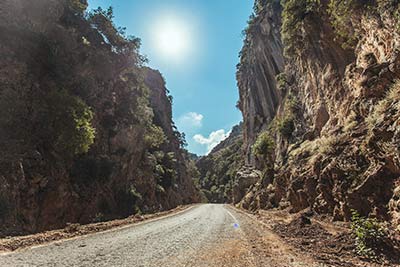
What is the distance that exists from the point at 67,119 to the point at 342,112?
20.2 m

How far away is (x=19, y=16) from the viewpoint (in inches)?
895

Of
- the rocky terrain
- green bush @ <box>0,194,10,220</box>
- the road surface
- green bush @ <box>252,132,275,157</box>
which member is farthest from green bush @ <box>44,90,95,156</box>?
green bush @ <box>252,132,275,157</box>

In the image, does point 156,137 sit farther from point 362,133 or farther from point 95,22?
point 362,133

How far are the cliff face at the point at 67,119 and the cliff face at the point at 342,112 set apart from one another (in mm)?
13626

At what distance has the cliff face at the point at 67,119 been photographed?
1750cm

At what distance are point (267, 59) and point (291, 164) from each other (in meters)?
38.4

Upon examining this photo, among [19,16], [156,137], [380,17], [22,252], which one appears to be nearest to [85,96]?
[19,16]

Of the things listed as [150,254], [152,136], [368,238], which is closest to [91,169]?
[152,136]

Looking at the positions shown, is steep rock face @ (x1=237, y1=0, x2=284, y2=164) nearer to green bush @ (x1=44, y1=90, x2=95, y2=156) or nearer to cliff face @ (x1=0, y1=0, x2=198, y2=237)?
cliff face @ (x1=0, y1=0, x2=198, y2=237)

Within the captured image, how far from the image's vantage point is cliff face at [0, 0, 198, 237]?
1750 cm

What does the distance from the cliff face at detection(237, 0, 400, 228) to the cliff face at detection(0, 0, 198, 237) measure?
13.6 m

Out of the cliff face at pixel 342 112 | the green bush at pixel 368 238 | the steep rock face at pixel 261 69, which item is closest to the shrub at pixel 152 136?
the cliff face at pixel 342 112

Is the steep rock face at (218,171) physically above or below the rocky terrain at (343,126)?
above

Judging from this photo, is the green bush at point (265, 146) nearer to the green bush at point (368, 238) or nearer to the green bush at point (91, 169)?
the green bush at point (91, 169)
